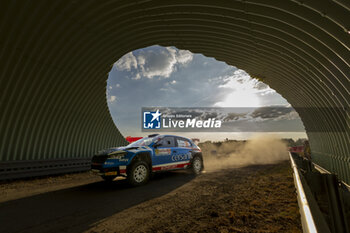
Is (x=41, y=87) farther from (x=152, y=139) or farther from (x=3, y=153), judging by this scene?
(x=152, y=139)

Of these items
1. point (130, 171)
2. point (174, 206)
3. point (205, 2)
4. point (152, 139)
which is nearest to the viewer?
point (174, 206)

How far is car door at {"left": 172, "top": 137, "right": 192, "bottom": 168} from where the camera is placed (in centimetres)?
852

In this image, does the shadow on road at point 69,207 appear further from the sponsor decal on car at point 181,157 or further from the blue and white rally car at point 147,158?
the sponsor decal on car at point 181,157

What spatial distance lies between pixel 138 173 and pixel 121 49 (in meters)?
7.21

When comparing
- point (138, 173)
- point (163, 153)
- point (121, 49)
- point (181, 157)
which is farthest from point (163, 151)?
point (121, 49)

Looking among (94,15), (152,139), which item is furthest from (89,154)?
(94,15)

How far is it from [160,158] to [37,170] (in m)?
5.76

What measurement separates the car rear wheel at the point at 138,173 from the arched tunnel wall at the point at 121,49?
561 centimetres

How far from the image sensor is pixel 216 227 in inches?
131

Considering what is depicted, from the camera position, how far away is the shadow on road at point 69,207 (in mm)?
3617

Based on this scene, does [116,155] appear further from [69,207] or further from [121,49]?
[121,49]

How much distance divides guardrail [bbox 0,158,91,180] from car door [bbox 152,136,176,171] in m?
5.54

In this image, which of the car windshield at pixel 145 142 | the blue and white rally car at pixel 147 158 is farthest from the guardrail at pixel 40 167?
the car windshield at pixel 145 142

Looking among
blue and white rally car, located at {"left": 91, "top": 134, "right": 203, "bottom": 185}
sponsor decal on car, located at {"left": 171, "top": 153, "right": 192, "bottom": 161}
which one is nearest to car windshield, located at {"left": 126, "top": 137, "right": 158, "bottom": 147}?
blue and white rally car, located at {"left": 91, "top": 134, "right": 203, "bottom": 185}
